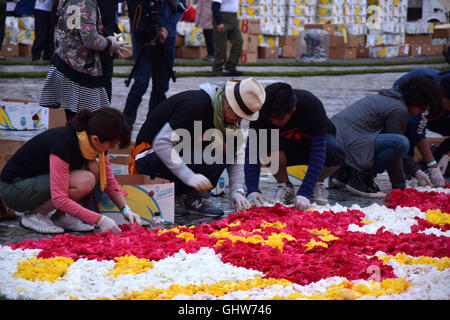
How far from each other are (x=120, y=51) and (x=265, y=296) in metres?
2.71

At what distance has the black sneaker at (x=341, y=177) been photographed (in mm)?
5091

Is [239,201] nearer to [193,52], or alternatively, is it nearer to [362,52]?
[193,52]

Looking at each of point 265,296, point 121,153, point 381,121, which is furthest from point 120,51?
point 265,296

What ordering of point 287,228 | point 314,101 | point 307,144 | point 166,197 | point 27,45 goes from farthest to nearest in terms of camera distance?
point 27,45, point 307,144, point 314,101, point 166,197, point 287,228

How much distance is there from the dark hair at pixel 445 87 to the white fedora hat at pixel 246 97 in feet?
6.40

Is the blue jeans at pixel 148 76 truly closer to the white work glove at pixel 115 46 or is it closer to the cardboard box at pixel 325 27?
the white work glove at pixel 115 46

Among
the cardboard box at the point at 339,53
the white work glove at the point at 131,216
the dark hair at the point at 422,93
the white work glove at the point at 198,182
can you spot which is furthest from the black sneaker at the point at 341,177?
the cardboard box at the point at 339,53

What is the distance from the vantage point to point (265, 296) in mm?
2506

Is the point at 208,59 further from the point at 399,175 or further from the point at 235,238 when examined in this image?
the point at 235,238

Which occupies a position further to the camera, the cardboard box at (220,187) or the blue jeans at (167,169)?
the cardboard box at (220,187)

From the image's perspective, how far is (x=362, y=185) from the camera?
4.93 meters

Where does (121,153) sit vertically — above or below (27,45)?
below

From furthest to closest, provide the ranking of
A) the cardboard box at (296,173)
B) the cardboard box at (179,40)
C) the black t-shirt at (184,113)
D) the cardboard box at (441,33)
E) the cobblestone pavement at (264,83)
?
the cardboard box at (441,33), the cardboard box at (179,40), the cardboard box at (296,173), the cobblestone pavement at (264,83), the black t-shirt at (184,113)

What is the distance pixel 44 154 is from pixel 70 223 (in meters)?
0.41
